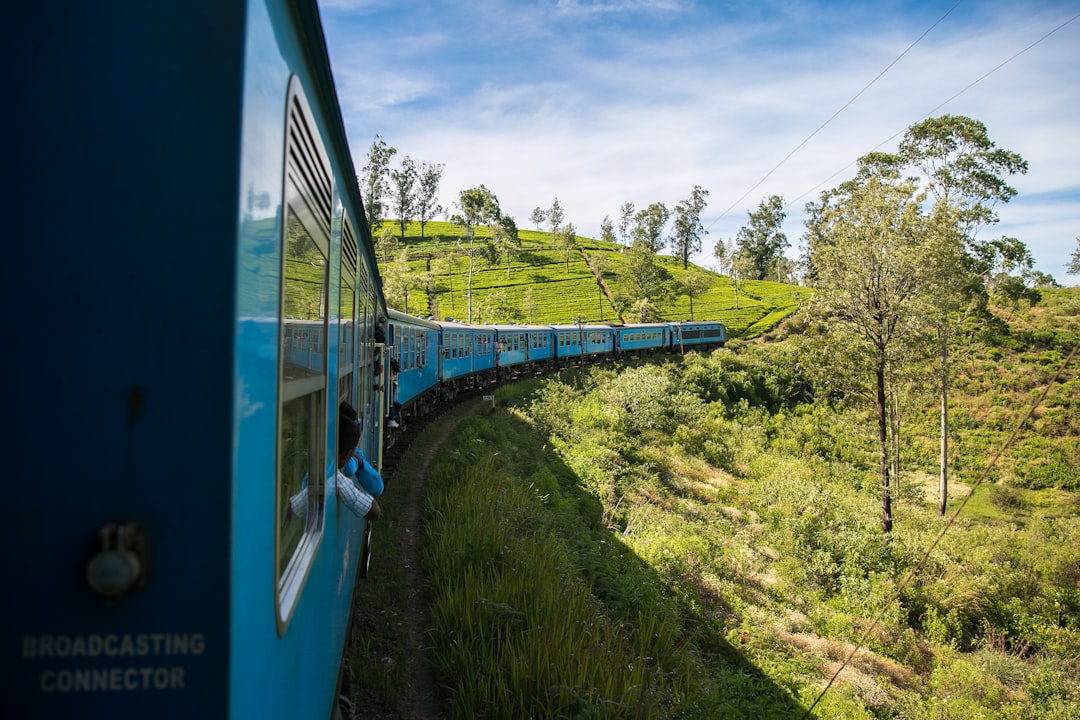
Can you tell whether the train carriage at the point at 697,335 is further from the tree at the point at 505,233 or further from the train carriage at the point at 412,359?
the train carriage at the point at 412,359

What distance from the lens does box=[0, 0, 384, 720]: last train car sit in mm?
1130

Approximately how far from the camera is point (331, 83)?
244 cm

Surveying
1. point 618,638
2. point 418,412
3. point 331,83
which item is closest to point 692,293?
point 418,412

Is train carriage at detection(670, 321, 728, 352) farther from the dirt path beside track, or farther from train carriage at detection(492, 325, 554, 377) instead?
the dirt path beside track

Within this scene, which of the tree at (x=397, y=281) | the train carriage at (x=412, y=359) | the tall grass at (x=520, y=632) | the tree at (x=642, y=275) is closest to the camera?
the tall grass at (x=520, y=632)

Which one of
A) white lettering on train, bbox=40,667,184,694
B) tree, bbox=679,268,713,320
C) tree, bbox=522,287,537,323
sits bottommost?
white lettering on train, bbox=40,667,184,694

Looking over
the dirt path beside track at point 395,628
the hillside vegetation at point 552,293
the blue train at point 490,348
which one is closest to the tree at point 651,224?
the hillside vegetation at point 552,293

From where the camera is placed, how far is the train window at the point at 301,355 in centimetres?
169

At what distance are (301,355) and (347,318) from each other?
2038mm

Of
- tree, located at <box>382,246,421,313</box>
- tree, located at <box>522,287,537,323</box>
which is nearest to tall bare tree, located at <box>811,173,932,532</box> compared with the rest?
tree, located at <box>382,246,421,313</box>

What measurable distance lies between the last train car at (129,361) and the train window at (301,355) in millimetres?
363

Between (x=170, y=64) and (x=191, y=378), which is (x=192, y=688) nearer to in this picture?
(x=191, y=378)

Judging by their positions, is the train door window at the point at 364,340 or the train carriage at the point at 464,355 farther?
the train carriage at the point at 464,355

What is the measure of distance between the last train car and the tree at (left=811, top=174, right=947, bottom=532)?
55.0 feet
